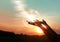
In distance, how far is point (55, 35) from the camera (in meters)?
19.7

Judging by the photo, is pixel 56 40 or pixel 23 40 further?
pixel 23 40

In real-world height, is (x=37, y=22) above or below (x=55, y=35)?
above

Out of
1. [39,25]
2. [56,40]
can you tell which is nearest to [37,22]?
[39,25]

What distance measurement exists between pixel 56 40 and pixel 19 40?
4676mm

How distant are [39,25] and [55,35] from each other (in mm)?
2475

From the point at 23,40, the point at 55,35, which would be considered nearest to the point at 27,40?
the point at 23,40

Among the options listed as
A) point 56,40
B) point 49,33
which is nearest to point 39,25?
point 49,33

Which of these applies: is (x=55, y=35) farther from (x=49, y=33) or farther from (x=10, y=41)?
(x=10, y=41)

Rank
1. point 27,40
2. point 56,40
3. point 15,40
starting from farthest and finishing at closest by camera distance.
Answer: point 27,40 → point 15,40 → point 56,40

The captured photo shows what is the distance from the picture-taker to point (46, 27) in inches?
792

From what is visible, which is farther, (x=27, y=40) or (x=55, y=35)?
(x=27, y=40)

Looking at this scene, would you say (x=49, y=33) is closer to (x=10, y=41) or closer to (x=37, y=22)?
(x=37, y=22)

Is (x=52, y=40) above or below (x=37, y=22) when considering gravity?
below

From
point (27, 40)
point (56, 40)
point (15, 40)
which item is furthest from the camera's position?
point (27, 40)
